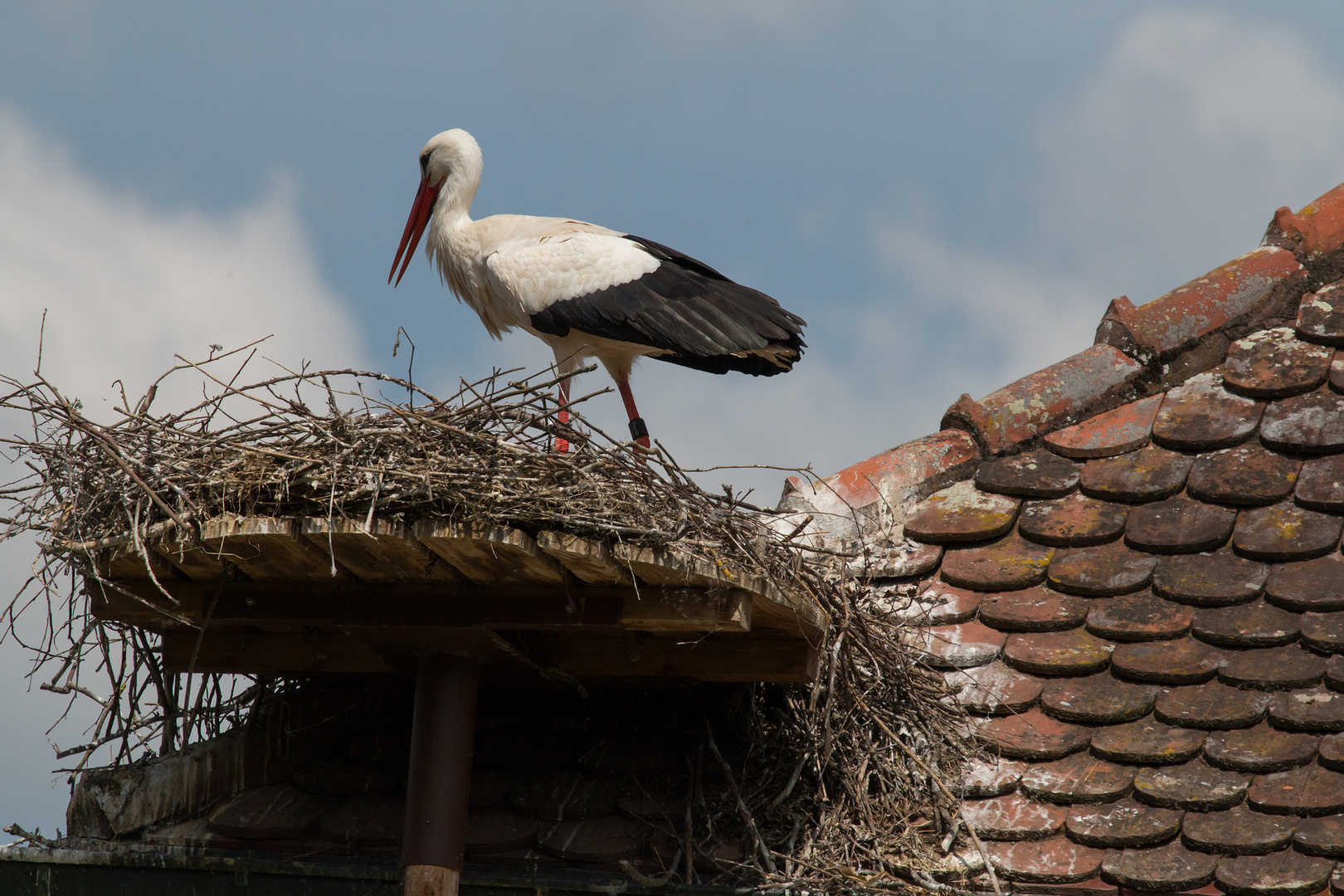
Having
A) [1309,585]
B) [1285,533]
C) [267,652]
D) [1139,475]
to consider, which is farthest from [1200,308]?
[267,652]

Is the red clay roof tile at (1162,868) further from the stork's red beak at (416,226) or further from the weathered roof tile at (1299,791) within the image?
the stork's red beak at (416,226)

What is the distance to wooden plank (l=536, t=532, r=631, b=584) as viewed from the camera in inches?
110

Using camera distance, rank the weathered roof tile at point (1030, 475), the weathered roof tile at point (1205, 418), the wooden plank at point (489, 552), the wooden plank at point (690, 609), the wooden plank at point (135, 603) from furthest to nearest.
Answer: the weathered roof tile at point (1030, 475) → the weathered roof tile at point (1205, 418) → the wooden plank at point (135, 603) → the wooden plank at point (690, 609) → the wooden plank at point (489, 552)

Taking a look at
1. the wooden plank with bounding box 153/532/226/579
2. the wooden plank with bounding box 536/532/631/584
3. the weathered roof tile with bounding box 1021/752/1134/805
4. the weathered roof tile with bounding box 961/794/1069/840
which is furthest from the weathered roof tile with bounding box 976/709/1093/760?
the wooden plank with bounding box 153/532/226/579

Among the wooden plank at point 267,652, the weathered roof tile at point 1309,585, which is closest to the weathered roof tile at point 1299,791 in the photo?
the weathered roof tile at point 1309,585

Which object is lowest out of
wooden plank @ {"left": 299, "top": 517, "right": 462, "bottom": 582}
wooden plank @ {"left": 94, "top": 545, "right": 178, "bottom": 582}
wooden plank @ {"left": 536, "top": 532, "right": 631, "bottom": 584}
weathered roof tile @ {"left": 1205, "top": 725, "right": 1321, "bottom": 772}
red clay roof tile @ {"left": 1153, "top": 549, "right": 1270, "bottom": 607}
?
weathered roof tile @ {"left": 1205, "top": 725, "right": 1321, "bottom": 772}

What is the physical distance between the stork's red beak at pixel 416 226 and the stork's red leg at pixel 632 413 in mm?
1233

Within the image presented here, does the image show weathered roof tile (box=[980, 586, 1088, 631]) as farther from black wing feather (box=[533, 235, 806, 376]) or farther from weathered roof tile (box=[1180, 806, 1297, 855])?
black wing feather (box=[533, 235, 806, 376])

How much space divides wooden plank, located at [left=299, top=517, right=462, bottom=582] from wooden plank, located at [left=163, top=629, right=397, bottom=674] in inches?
21.4

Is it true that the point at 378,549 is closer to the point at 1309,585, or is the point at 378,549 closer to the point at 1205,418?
the point at 1309,585

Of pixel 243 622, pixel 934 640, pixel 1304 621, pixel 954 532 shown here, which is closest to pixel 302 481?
pixel 243 622

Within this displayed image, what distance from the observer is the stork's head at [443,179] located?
6.02m

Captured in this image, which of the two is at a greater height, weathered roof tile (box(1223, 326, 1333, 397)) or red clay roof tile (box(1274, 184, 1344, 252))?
red clay roof tile (box(1274, 184, 1344, 252))

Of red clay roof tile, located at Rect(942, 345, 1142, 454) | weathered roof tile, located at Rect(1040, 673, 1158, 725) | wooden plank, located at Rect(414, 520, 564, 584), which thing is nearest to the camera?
wooden plank, located at Rect(414, 520, 564, 584)
